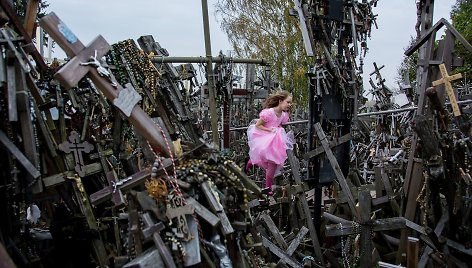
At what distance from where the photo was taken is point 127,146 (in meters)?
5.87

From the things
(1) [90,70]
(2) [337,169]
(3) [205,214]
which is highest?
(1) [90,70]

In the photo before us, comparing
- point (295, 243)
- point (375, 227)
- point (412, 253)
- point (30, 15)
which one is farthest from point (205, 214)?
point (30, 15)

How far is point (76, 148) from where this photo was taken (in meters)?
5.25

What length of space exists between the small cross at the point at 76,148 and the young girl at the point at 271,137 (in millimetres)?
3199

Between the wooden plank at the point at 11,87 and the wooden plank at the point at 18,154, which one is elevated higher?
the wooden plank at the point at 11,87

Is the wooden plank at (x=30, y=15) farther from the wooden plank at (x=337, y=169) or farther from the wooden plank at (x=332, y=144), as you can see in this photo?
the wooden plank at (x=332, y=144)

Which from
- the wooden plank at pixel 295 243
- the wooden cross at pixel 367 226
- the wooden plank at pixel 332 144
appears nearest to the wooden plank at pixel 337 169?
the wooden plank at pixel 332 144

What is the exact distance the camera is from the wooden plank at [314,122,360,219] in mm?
6684

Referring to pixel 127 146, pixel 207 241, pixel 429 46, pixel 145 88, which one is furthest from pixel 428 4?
pixel 207 241

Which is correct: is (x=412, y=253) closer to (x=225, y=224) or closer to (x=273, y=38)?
(x=225, y=224)

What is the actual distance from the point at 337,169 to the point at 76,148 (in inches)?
135

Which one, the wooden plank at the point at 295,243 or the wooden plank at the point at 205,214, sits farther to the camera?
the wooden plank at the point at 295,243

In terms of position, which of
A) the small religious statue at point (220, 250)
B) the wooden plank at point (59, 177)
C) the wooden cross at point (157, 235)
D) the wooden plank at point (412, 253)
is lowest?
the wooden plank at point (412, 253)

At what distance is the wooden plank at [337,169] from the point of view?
263 inches
